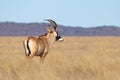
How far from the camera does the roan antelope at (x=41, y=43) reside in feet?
47.3

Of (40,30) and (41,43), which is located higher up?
(41,43)

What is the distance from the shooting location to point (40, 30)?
16762 centimetres

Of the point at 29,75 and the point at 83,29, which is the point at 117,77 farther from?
the point at 83,29

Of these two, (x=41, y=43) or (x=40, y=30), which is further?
(x=40, y=30)

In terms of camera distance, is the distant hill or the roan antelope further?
the distant hill

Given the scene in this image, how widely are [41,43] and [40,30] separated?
152821 millimetres

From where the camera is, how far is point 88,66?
11812 mm

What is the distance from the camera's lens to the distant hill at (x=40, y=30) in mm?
161625

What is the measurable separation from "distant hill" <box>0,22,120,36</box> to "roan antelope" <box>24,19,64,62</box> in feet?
468

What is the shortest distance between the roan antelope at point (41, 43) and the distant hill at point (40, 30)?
143m

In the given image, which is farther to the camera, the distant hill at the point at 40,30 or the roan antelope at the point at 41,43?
the distant hill at the point at 40,30

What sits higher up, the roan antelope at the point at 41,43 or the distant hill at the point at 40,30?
the roan antelope at the point at 41,43

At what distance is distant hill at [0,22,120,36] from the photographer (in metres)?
162

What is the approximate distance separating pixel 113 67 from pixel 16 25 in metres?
160
